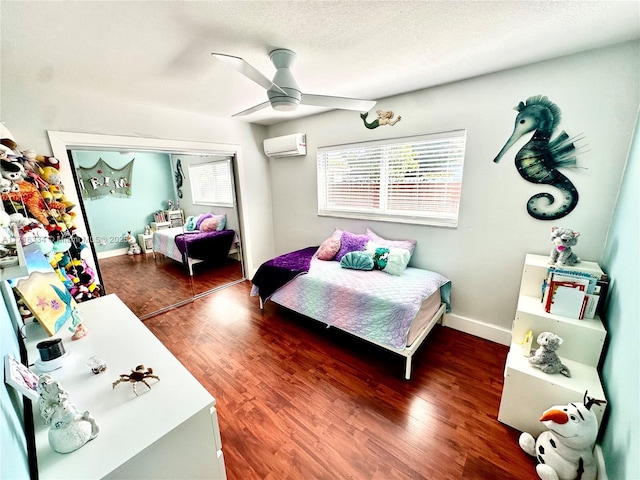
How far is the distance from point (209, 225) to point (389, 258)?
101 inches

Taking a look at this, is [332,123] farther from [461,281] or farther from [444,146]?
[461,281]

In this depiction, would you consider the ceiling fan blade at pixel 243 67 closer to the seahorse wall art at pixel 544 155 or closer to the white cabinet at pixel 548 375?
the seahorse wall art at pixel 544 155

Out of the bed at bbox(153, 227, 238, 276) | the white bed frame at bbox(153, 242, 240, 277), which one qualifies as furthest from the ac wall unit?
the white bed frame at bbox(153, 242, 240, 277)

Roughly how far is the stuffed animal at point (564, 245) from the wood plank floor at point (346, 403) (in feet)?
3.22

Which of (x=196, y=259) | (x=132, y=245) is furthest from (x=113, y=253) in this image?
(x=196, y=259)

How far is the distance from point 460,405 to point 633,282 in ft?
4.06

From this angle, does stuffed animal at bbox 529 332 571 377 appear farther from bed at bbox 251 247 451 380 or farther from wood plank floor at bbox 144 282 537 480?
bed at bbox 251 247 451 380

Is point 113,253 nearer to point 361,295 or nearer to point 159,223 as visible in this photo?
point 159,223

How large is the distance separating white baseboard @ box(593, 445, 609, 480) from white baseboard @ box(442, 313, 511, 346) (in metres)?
1.06

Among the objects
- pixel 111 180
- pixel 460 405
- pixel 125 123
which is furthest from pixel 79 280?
pixel 460 405

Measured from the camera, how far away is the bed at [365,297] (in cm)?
202

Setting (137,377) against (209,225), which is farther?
(209,225)

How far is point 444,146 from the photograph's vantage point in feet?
8.02

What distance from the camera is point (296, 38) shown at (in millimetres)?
1525
